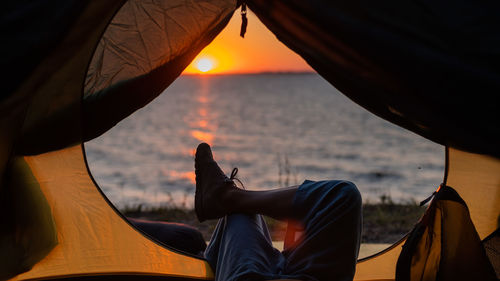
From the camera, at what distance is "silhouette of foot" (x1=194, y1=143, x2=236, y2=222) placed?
2.28m

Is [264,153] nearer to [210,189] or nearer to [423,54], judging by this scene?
[210,189]

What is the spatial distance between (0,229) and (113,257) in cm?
54

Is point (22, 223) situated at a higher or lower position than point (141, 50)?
lower

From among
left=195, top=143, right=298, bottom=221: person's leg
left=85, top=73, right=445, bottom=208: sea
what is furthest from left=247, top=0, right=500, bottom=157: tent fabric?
left=85, top=73, right=445, bottom=208: sea

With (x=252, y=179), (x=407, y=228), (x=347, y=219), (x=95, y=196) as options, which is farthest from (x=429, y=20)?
(x=252, y=179)

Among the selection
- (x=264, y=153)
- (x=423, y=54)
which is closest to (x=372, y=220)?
(x=423, y=54)

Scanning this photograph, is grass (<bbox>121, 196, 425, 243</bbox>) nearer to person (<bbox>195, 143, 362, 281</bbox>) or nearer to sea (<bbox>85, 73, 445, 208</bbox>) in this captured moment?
sea (<bbox>85, 73, 445, 208</bbox>)

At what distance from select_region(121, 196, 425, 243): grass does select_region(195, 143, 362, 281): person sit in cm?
191

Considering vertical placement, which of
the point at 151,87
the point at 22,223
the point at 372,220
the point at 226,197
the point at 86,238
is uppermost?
the point at 151,87

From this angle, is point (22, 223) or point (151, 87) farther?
point (151, 87)

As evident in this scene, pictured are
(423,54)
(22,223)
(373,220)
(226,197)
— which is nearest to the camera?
(423,54)

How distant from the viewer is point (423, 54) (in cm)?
188

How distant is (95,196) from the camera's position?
241 cm

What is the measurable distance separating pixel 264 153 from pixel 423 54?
41.3ft
